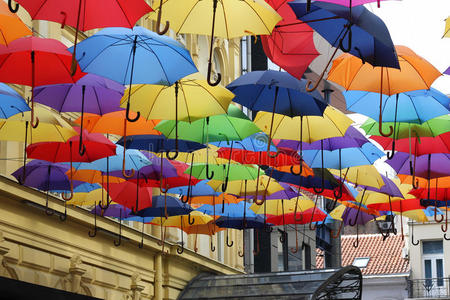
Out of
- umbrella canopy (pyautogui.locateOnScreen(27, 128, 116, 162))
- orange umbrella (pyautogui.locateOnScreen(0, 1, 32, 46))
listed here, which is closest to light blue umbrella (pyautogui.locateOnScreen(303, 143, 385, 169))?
umbrella canopy (pyautogui.locateOnScreen(27, 128, 116, 162))

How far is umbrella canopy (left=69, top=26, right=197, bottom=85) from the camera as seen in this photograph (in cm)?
1110

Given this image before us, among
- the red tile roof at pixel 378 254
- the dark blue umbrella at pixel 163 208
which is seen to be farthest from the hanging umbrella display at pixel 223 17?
the red tile roof at pixel 378 254

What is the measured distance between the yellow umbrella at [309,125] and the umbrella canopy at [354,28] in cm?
277

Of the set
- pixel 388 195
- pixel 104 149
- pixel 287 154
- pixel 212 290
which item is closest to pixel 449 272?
pixel 212 290

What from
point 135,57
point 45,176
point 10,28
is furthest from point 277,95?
point 45,176

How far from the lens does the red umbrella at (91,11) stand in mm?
9727

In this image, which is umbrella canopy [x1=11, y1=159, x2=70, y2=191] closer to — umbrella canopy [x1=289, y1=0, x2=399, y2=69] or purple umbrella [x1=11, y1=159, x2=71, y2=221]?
purple umbrella [x1=11, y1=159, x2=71, y2=221]

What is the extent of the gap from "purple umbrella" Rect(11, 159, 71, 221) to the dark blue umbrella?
227 cm

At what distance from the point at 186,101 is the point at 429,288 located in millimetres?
27783

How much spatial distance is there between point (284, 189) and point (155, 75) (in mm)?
6783

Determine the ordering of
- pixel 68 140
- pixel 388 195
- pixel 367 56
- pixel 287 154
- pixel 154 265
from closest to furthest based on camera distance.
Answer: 1. pixel 367 56
2. pixel 68 140
3. pixel 287 154
4. pixel 388 195
5. pixel 154 265

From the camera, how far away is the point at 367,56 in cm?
1021

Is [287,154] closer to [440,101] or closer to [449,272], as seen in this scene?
[440,101]

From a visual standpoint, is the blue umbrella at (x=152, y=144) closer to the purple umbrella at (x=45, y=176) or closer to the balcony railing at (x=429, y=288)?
the purple umbrella at (x=45, y=176)
